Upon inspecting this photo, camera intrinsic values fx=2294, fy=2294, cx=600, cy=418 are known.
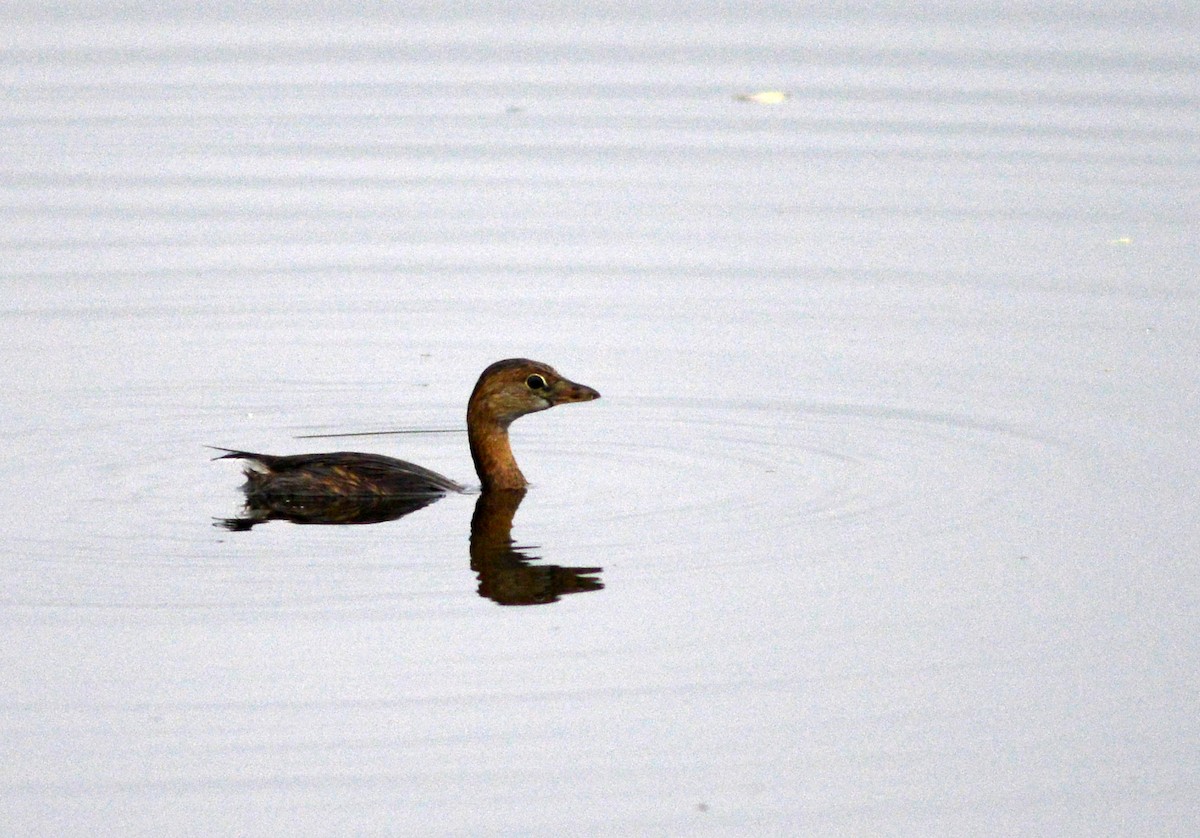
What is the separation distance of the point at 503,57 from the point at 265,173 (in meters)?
4.34

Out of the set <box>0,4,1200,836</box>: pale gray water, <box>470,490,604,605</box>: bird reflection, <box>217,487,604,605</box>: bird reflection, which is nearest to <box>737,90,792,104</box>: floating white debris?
<box>0,4,1200,836</box>: pale gray water

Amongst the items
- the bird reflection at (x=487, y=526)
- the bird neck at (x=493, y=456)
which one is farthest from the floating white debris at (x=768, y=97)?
the bird reflection at (x=487, y=526)

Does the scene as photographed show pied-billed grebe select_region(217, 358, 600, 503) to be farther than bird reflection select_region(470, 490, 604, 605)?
Yes

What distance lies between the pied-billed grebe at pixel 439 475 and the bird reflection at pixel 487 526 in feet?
0.14

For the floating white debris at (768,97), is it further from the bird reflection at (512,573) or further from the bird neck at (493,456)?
the bird reflection at (512,573)

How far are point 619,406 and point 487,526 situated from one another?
213cm

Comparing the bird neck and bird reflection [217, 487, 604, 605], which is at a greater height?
the bird neck

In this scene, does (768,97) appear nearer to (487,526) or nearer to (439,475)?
(439,475)

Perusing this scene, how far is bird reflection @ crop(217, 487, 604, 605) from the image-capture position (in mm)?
9211

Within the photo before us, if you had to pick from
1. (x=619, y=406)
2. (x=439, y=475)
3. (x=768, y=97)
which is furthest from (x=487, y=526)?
(x=768, y=97)

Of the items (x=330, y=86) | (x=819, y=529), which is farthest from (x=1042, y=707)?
(x=330, y=86)

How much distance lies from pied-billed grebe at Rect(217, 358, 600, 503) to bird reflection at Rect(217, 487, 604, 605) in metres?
0.04

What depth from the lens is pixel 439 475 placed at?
1120cm

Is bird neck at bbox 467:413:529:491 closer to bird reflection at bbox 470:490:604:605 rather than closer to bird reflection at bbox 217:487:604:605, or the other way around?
bird reflection at bbox 217:487:604:605
